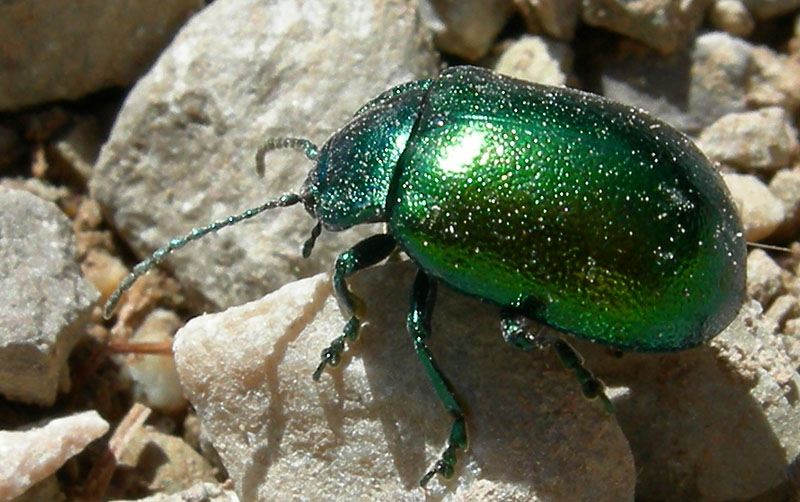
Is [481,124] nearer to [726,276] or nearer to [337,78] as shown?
[726,276]

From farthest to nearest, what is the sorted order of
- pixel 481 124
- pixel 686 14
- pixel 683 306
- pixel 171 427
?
pixel 686 14, pixel 171 427, pixel 481 124, pixel 683 306

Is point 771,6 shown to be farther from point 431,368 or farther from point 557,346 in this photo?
point 431,368

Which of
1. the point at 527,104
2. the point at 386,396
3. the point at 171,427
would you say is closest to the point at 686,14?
the point at 527,104

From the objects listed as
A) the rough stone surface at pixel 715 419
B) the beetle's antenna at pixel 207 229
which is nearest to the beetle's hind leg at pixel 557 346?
the rough stone surface at pixel 715 419

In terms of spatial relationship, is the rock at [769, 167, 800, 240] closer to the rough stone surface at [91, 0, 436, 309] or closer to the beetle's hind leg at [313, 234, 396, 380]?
the rough stone surface at [91, 0, 436, 309]

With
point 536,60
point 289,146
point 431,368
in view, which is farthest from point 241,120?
point 431,368

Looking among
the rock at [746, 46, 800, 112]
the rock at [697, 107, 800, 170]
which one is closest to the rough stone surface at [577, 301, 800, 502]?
the rock at [697, 107, 800, 170]
